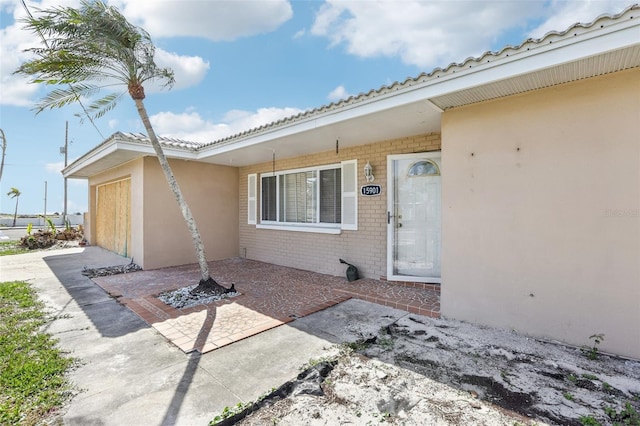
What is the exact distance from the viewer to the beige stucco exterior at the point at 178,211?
8.77 meters

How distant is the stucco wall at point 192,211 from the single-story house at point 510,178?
167 cm

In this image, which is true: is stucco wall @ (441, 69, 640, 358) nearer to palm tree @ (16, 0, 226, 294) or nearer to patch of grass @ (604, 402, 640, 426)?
patch of grass @ (604, 402, 640, 426)

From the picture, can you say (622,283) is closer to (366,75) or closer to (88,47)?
(366,75)

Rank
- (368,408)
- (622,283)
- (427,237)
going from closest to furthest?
(368,408), (622,283), (427,237)

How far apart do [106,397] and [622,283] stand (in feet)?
18.8

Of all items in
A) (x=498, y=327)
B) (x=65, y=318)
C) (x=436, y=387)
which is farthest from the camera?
(x=65, y=318)

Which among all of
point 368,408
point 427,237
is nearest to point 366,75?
point 427,237

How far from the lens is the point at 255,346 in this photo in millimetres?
3912

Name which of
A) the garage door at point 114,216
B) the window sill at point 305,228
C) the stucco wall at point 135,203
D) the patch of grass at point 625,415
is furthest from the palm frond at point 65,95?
the patch of grass at point 625,415

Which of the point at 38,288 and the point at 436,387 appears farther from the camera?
the point at 38,288

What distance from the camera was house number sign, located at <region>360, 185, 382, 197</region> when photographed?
23.3 ft

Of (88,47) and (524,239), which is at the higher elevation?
(88,47)

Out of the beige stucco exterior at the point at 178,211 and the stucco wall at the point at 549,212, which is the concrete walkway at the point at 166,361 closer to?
the stucco wall at the point at 549,212

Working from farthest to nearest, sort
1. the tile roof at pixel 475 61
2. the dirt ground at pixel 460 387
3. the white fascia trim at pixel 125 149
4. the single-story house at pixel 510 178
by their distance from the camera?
the white fascia trim at pixel 125 149 < the single-story house at pixel 510 178 < the tile roof at pixel 475 61 < the dirt ground at pixel 460 387
